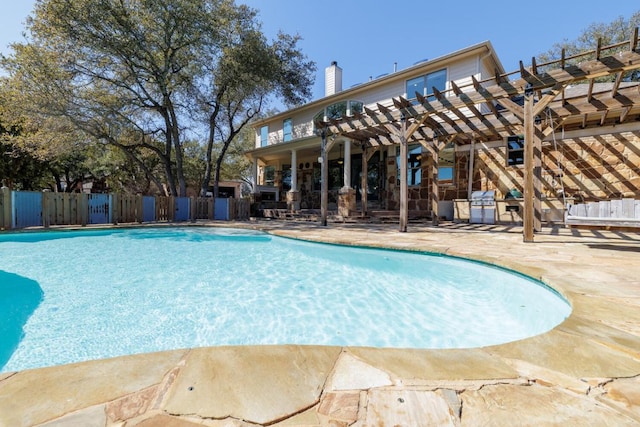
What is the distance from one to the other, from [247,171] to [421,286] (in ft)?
95.5

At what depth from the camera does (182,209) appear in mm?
13672

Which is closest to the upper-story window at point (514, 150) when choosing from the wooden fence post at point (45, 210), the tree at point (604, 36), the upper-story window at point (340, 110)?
the upper-story window at point (340, 110)

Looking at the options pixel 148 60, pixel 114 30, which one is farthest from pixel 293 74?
pixel 114 30

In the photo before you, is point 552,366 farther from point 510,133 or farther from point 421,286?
point 510,133

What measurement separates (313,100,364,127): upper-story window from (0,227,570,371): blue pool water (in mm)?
9862

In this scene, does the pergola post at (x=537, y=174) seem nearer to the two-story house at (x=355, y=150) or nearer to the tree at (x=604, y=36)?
the two-story house at (x=355, y=150)

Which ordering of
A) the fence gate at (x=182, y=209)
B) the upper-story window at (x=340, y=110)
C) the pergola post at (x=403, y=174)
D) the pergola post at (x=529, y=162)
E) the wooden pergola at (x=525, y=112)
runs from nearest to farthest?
1. the wooden pergola at (x=525, y=112)
2. the pergola post at (x=529, y=162)
3. the pergola post at (x=403, y=174)
4. the fence gate at (x=182, y=209)
5. the upper-story window at (x=340, y=110)

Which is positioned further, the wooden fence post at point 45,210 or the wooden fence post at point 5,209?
the wooden fence post at point 45,210

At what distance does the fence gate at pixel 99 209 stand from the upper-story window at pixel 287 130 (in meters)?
9.60

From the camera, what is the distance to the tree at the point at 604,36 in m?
15.0

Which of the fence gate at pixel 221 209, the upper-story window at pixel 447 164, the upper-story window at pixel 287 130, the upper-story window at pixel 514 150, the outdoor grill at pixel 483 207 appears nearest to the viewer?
the outdoor grill at pixel 483 207

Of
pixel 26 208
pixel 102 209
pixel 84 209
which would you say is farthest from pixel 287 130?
pixel 26 208

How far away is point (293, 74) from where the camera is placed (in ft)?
50.5

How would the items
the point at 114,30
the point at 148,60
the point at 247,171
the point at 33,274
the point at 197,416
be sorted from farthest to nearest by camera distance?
the point at 247,171 < the point at 148,60 < the point at 114,30 < the point at 33,274 < the point at 197,416
